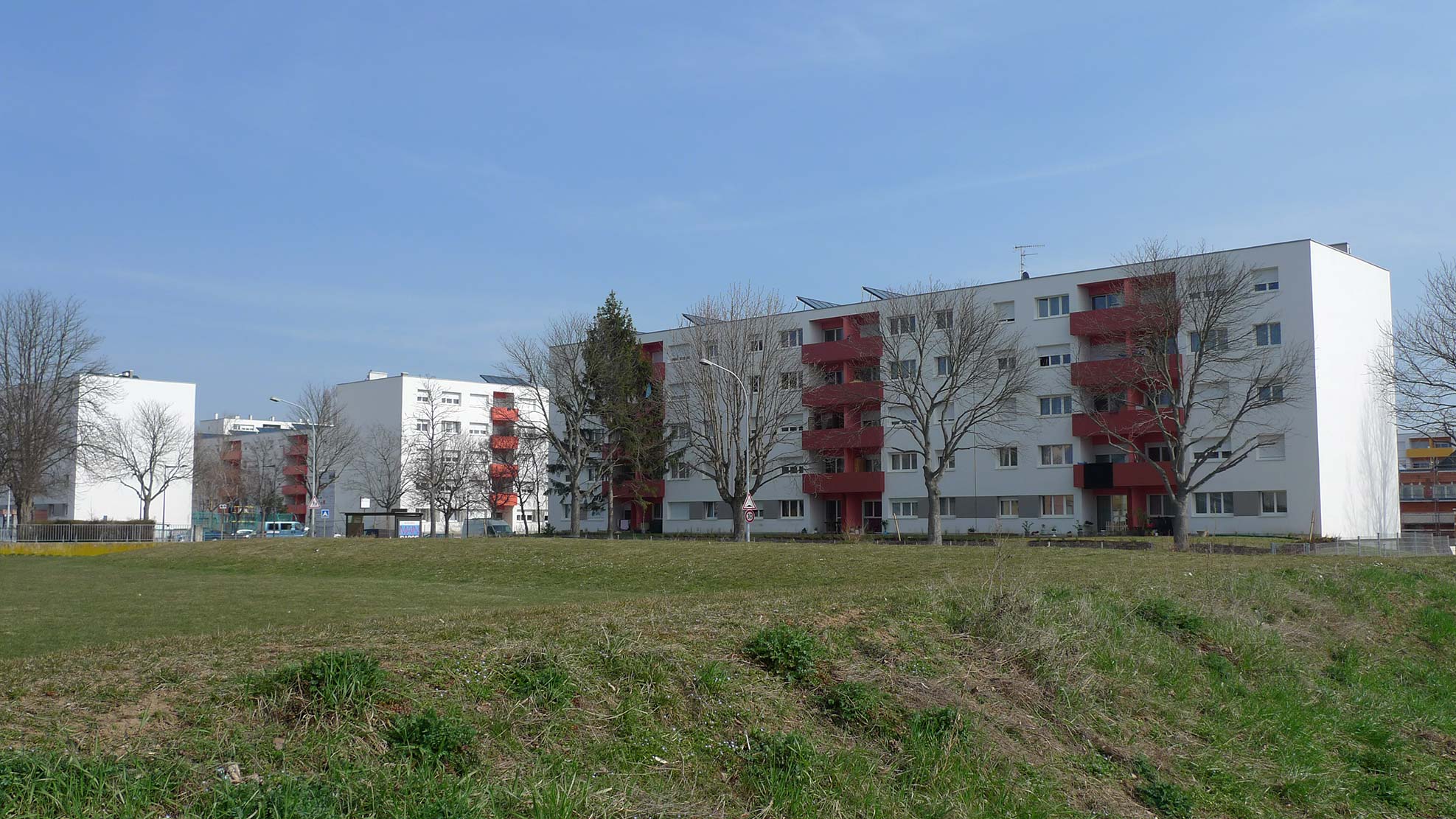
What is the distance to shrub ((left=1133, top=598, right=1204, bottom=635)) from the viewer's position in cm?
1277

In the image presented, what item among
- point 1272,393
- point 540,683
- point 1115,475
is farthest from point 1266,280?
point 540,683

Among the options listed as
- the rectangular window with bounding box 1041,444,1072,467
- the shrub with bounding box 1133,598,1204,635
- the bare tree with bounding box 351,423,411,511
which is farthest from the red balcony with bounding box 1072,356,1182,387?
the bare tree with bounding box 351,423,411,511

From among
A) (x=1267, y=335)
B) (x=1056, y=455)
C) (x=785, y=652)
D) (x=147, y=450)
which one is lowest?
(x=785, y=652)

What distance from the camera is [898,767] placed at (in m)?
7.47

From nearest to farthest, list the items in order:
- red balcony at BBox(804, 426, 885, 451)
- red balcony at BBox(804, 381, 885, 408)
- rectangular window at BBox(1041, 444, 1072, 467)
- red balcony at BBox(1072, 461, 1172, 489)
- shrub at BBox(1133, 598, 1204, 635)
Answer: shrub at BBox(1133, 598, 1204, 635), red balcony at BBox(1072, 461, 1172, 489), rectangular window at BBox(1041, 444, 1072, 467), red balcony at BBox(804, 381, 885, 408), red balcony at BBox(804, 426, 885, 451)

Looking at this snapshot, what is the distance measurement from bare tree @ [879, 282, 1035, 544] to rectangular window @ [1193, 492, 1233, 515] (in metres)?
11.0

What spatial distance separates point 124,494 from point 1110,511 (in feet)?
312

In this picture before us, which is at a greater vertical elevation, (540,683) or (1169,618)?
(540,683)

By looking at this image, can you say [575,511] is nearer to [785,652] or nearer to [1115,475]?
[1115,475]

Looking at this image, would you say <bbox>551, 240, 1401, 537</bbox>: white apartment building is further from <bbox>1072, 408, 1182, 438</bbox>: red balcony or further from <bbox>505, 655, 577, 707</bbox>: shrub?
<bbox>505, 655, 577, 707</bbox>: shrub

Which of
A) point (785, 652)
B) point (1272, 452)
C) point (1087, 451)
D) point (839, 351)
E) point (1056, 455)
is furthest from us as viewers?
point (839, 351)

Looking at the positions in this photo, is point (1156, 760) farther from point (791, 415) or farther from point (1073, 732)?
point (791, 415)

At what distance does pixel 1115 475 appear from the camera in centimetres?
6078

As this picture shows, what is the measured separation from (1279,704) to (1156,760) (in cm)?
328
